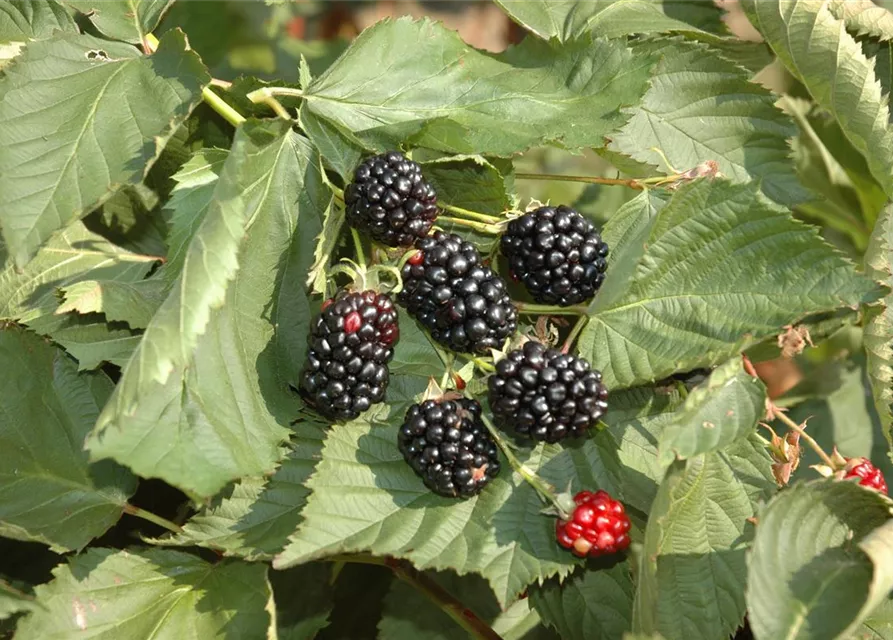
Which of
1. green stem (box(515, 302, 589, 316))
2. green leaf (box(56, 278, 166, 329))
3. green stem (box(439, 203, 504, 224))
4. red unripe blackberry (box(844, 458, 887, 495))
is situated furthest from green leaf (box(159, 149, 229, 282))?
red unripe blackberry (box(844, 458, 887, 495))

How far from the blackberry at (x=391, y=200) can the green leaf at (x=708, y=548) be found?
409mm

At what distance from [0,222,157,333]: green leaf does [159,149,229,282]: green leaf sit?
0.20 metres

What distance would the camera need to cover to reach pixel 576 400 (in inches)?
38.0

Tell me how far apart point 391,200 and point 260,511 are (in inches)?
15.6

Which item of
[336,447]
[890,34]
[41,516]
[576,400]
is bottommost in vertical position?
[41,516]

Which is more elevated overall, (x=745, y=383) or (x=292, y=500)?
(x=745, y=383)

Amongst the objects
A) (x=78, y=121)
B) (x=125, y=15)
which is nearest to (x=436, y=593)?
(x=78, y=121)

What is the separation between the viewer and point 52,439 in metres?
1.15

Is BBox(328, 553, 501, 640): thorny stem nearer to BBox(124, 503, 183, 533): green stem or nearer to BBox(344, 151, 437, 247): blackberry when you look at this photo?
BBox(124, 503, 183, 533): green stem

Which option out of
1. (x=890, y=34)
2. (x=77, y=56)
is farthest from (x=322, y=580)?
(x=890, y=34)

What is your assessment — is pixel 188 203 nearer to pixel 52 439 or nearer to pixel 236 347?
pixel 236 347

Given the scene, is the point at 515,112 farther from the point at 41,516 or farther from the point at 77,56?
the point at 41,516

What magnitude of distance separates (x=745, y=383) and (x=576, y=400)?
19 centimetres

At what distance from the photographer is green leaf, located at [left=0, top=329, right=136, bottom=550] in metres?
1.13
